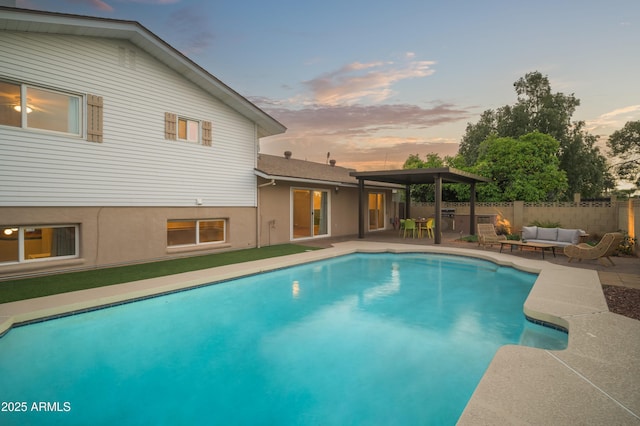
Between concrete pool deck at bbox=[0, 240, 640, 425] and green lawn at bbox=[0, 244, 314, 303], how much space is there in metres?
0.52

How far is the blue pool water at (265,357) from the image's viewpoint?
11.2ft

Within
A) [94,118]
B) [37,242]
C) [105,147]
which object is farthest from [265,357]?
[94,118]

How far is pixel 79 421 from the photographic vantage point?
124 inches

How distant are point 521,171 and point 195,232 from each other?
19883mm

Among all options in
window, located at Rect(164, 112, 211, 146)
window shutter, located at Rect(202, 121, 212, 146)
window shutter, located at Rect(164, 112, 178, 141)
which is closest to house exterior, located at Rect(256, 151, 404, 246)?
window shutter, located at Rect(202, 121, 212, 146)

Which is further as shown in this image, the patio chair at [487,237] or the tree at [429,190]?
the tree at [429,190]

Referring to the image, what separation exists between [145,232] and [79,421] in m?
6.99

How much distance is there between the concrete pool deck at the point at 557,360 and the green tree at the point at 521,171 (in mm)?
14957

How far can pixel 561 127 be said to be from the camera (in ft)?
98.6

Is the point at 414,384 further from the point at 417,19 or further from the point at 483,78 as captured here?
the point at 483,78

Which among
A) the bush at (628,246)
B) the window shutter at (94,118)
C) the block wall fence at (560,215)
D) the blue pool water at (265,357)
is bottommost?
the blue pool water at (265,357)

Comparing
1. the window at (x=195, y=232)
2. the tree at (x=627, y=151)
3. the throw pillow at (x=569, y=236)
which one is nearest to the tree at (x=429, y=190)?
the throw pillow at (x=569, y=236)

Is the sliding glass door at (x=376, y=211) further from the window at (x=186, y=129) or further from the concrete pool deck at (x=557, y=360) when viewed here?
the concrete pool deck at (x=557, y=360)

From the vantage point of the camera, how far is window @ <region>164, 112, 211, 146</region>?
9984mm
